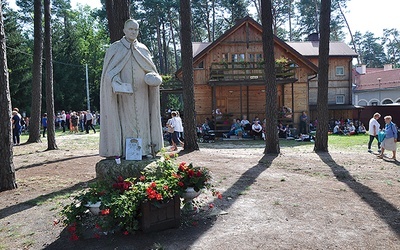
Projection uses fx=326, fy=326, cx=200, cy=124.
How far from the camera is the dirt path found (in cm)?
395

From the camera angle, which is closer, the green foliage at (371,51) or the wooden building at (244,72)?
the wooden building at (244,72)

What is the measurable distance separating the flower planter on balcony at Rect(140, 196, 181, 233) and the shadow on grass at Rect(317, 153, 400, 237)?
2837 mm

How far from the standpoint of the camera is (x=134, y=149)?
16.2ft

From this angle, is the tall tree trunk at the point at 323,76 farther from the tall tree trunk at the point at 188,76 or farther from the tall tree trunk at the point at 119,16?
the tall tree trunk at the point at 119,16

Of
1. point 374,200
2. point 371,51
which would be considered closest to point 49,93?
point 374,200

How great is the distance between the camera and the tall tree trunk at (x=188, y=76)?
12.1m

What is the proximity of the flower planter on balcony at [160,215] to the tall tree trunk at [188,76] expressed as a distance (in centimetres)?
824

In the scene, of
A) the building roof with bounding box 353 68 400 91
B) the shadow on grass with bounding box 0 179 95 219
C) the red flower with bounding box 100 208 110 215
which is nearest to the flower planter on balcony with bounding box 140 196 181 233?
the red flower with bounding box 100 208 110 215

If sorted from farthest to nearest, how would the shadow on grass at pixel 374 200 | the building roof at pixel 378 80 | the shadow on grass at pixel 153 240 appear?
the building roof at pixel 378 80 < the shadow on grass at pixel 374 200 < the shadow on grass at pixel 153 240

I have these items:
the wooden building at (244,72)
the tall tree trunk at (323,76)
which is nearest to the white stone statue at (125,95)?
the tall tree trunk at (323,76)

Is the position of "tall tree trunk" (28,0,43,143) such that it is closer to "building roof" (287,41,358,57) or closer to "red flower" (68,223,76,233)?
"red flower" (68,223,76,233)

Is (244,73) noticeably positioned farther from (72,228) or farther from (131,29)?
(72,228)

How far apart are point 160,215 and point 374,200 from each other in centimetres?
389

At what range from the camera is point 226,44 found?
2519cm
